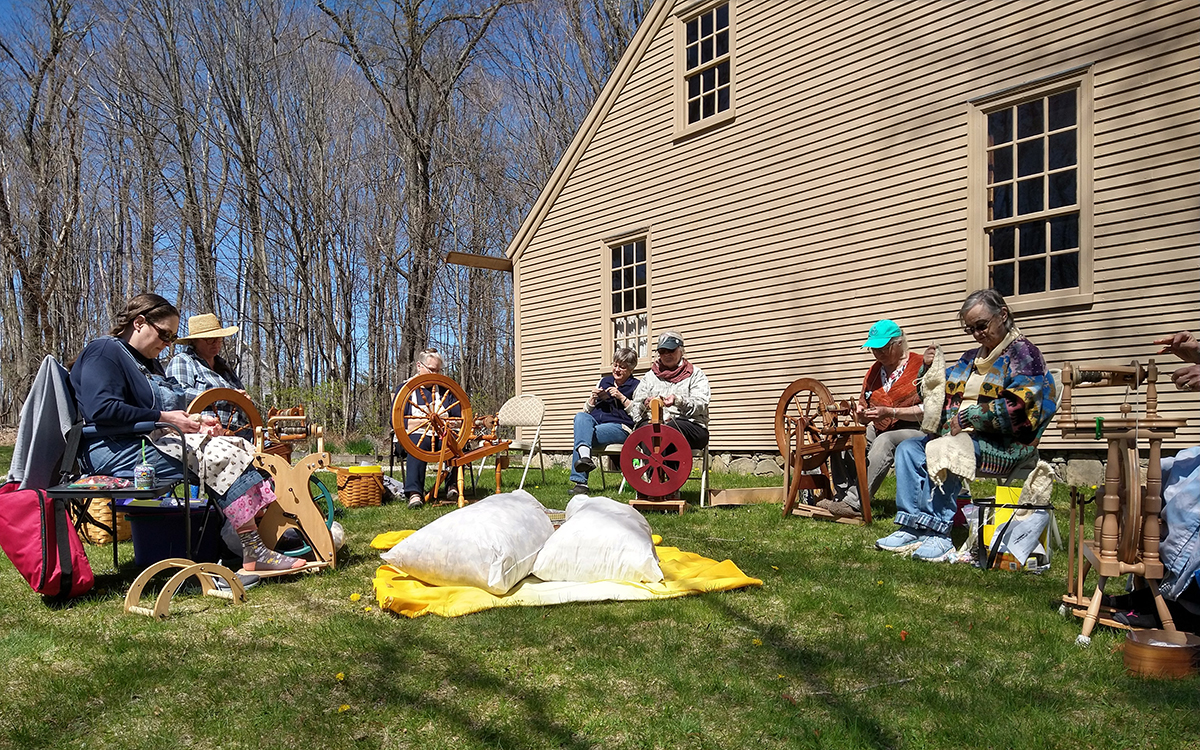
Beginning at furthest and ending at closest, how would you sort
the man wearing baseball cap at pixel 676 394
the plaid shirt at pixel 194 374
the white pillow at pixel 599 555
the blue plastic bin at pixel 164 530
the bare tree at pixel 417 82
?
the bare tree at pixel 417 82 < the man wearing baseball cap at pixel 676 394 < the plaid shirt at pixel 194 374 < the blue plastic bin at pixel 164 530 < the white pillow at pixel 599 555

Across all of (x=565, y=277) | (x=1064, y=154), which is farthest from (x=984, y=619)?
(x=565, y=277)

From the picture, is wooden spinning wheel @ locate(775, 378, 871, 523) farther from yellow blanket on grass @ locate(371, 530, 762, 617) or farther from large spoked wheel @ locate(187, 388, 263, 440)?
large spoked wheel @ locate(187, 388, 263, 440)

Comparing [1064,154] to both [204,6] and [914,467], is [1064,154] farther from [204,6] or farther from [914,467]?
[204,6]

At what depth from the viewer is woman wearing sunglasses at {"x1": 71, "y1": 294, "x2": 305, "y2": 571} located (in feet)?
12.9

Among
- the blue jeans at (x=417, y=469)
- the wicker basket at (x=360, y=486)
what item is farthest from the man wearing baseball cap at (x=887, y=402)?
the wicker basket at (x=360, y=486)

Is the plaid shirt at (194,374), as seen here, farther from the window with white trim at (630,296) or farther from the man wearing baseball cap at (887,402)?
the window with white trim at (630,296)

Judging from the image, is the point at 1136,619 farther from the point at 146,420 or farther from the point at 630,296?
the point at 630,296

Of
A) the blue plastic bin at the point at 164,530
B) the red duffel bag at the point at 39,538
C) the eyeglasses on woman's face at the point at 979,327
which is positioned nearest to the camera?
the red duffel bag at the point at 39,538

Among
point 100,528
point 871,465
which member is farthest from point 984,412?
point 100,528

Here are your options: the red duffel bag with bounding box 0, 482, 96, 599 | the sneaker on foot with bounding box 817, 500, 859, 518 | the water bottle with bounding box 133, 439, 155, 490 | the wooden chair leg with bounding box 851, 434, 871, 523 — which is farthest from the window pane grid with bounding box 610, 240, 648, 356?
the red duffel bag with bounding box 0, 482, 96, 599

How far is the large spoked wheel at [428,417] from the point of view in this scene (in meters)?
6.66

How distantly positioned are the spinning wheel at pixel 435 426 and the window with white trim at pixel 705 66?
489 cm

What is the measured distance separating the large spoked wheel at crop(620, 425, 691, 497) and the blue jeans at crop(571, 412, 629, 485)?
0.69m

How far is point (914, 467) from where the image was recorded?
471 cm
